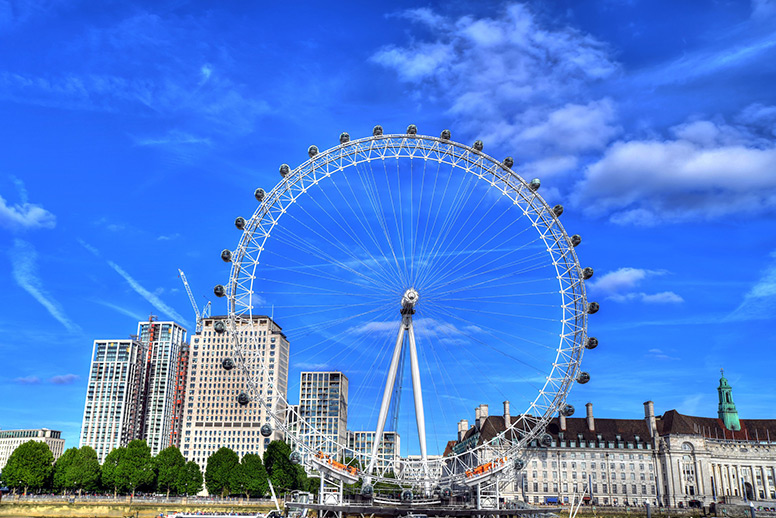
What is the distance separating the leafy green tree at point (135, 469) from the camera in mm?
128375

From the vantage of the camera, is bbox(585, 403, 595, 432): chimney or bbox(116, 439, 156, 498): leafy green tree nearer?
bbox(116, 439, 156, 498): leafy green tree

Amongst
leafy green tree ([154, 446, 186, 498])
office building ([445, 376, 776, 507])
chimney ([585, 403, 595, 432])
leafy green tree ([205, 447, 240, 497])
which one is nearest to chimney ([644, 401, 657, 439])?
office building ([445, 376, 776, 507])

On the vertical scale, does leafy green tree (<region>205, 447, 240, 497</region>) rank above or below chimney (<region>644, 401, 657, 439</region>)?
below

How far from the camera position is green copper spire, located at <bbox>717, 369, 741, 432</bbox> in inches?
6496

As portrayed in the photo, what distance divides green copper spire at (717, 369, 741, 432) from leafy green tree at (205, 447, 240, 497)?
386 feet

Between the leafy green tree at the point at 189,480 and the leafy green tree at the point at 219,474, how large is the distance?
2.88 metres

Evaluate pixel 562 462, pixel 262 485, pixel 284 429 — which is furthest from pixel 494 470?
pixel 562 462

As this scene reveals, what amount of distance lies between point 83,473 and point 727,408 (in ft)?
485

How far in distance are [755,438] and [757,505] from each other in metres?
25.2

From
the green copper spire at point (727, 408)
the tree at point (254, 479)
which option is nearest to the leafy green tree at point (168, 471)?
the tree at point (254, 479)

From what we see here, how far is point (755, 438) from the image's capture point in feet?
520

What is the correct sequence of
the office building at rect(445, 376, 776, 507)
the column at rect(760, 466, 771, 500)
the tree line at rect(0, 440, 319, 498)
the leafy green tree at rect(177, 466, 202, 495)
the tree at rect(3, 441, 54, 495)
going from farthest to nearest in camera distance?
the column at rect(760, 466, 771, 500)
the office building at rect(445, 376, 776, 507)
the leafy green tree at rect(177, 466, 202, 495)
the tree line at rect(0, 440, 319, 498)
the tree at rect(3, 441, 54, 495)

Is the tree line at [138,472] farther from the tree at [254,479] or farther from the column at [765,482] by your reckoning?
the column at [765,482]

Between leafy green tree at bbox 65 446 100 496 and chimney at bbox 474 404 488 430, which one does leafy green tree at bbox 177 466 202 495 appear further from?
chimney at bbox 474 404 488 430
